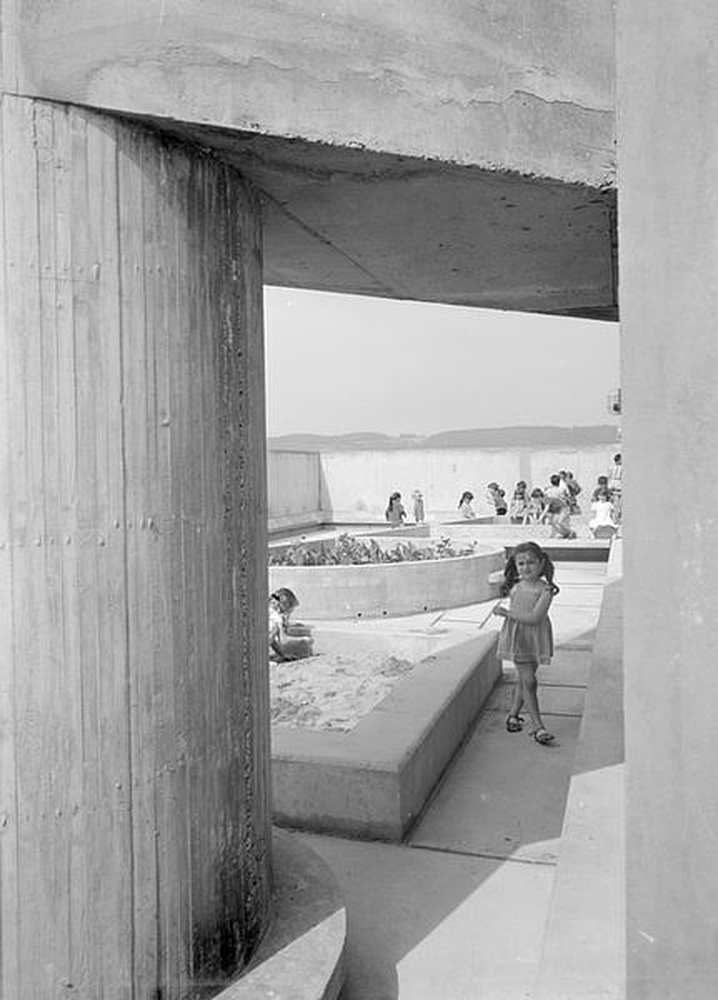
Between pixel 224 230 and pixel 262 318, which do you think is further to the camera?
pixel 262 318

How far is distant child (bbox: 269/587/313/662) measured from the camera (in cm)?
812

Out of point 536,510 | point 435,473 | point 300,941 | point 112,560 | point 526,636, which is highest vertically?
point 435,473

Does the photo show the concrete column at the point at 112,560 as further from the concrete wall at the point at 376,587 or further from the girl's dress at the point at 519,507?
the girl's dress at the point at 519,507

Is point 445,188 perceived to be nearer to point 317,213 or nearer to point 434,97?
point 434,97

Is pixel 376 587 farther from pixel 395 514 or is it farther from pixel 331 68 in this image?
pixel 395 514

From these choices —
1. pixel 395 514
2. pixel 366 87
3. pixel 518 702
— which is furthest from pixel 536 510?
pixel 366 87

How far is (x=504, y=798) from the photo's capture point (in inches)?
208

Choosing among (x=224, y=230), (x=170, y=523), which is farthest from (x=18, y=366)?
(x=224, y=230)

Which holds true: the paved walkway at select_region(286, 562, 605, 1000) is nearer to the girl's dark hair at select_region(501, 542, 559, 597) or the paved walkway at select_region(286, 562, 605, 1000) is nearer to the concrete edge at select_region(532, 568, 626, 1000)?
the concrete edge at select_region(532, 568, 626, 1000)

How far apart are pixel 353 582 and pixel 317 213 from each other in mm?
8448

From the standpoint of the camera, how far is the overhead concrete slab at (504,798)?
184 inches

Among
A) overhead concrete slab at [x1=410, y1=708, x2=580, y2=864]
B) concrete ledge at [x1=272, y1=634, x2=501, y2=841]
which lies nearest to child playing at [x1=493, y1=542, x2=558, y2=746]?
overhead concrete slab at [x1=410, y1=708, x2=580, y2=864]

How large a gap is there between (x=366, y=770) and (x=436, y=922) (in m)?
0.97

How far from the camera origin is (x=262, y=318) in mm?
3254
